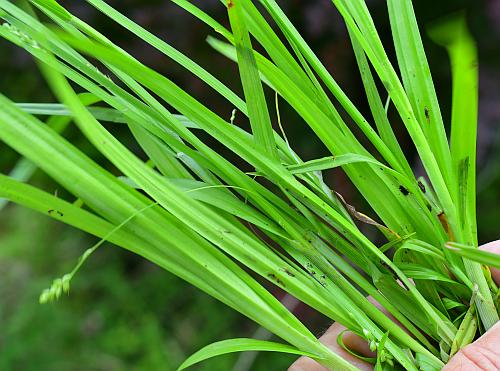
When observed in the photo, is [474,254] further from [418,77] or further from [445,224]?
[418,77]

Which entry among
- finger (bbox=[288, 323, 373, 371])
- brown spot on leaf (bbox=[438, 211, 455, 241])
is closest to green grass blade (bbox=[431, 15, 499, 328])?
brown spot on leaf (bbox=[438, 211, 455, 241])

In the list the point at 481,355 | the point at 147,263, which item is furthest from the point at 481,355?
the point at 147,263

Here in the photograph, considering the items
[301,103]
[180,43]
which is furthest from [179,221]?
[180,43]

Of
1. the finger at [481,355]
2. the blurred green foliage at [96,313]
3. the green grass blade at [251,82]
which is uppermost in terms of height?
the green grass blade at [251,82]

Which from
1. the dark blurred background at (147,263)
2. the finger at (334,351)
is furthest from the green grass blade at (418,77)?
the dark blurred background at (147,263)

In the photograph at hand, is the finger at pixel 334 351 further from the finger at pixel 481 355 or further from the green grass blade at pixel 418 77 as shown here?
the green grass blade at pixel 418 77

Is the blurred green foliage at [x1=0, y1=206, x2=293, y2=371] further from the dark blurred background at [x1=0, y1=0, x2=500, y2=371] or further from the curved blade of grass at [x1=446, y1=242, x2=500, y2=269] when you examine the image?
the curved blade of grass at [x1=446, y1=242, x2=500, y2=269]

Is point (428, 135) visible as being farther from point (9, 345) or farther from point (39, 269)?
point (39, 269)

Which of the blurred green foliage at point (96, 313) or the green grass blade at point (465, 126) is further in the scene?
the blurred green foliage at point (96, 313)
